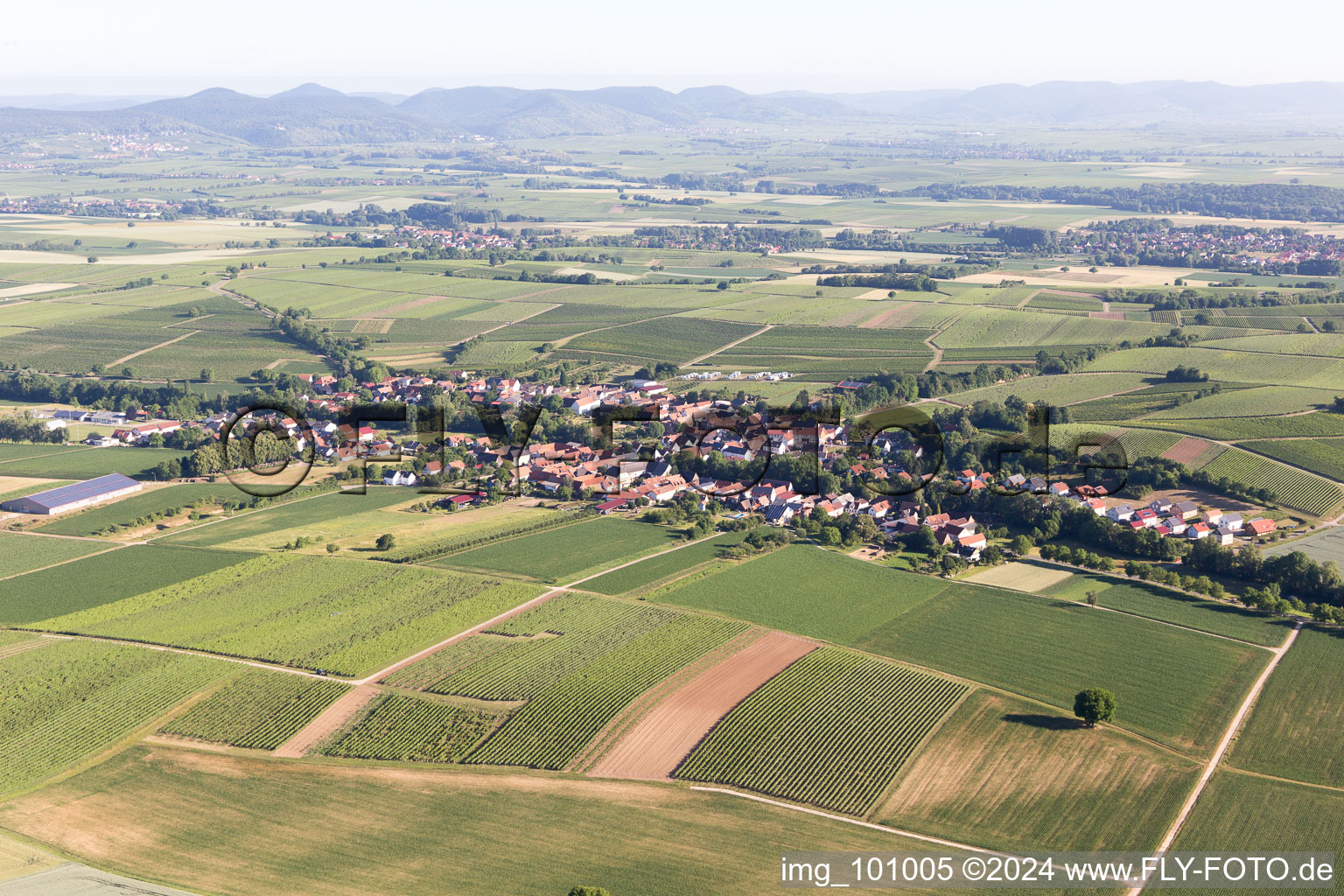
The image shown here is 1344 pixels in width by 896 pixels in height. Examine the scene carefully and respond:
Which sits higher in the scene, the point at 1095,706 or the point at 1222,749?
the point at 1095,706

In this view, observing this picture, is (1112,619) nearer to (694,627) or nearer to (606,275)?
(694,627)

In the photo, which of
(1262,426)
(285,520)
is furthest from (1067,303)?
(285,520)

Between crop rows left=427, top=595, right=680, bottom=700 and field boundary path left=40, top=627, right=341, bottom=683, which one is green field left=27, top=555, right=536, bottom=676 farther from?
crop rows left=427, top=595, right=680, bottom=700

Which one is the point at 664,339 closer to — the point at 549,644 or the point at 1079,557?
the point at 1079,557

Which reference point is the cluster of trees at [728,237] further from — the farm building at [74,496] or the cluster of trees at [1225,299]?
the farm building at [74,496]

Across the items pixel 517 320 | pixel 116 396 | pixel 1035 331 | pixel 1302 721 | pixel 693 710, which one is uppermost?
pixel 517 320

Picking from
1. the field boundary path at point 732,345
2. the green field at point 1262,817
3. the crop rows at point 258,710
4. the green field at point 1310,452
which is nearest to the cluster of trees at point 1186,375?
the green field at point 1310,452
